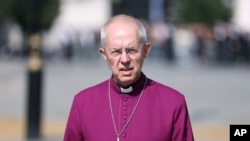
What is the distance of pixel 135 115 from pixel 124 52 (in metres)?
0.29

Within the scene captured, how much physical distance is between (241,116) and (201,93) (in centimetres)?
451

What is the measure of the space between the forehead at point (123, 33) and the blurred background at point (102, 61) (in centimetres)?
897

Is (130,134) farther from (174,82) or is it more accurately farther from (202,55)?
(202,55)

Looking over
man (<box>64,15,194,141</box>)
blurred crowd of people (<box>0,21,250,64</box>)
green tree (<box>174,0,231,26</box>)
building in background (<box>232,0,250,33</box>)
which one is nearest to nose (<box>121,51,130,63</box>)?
man (<box>64,15,194,141</box>)

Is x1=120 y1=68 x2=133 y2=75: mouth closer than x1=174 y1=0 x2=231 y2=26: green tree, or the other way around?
x1=120 y1=68 x2=133 y2=75: mouth

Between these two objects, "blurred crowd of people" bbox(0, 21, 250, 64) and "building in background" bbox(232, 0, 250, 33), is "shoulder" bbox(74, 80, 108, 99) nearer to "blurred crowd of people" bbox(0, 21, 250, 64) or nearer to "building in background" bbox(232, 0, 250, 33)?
"blurred crowd of people" bbox(0, 21, 250, 64)

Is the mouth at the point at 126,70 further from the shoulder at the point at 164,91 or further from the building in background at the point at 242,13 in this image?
the building in background at the point at 242,13

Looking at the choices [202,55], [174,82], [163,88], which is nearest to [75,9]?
[202,55]

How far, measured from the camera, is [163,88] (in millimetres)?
3996

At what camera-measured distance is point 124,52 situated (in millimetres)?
3854

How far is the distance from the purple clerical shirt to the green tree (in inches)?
1872

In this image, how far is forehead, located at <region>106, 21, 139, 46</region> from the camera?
12.6 ft

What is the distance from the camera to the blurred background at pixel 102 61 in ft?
44.0

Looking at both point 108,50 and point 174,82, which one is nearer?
point 108,50
